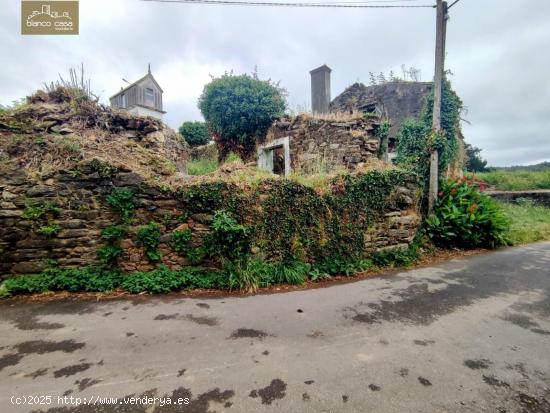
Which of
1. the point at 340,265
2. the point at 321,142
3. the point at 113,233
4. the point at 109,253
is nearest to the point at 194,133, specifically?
the point at 321,142

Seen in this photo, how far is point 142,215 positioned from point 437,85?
8.31 metres

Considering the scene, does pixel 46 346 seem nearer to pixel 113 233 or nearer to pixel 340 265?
pixel 113 233

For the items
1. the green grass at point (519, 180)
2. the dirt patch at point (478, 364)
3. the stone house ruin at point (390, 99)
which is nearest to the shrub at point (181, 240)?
the dirt patch at point (478, 364)

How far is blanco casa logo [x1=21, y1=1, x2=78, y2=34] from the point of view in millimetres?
5609

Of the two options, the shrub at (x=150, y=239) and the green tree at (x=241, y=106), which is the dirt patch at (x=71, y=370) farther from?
the green tree at (x=241, y=106)

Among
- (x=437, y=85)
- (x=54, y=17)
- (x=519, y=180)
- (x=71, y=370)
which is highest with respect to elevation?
(x=54, y=17)

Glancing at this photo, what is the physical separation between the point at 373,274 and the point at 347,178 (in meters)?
2.13

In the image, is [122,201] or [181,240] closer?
[122,201]

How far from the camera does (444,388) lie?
2152mm

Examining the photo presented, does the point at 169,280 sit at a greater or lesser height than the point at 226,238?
lesser

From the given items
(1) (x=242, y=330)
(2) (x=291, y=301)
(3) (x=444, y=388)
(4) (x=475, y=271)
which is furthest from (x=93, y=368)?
(4) (x=475, y=271)

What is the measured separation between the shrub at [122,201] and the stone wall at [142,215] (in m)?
0.10

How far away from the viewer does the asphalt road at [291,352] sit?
2.05 metres

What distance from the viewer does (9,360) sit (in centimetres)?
249
